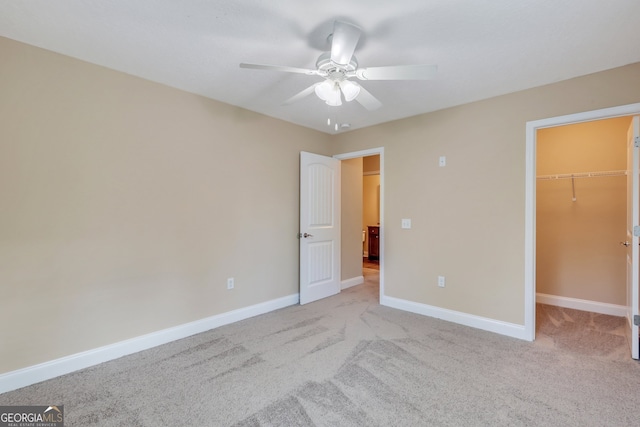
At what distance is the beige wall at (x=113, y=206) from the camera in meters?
2.04

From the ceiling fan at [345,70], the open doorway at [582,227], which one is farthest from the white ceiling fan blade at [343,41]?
the open doorway at [582,227]

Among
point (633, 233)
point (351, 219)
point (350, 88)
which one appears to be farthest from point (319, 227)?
point (633, 233)

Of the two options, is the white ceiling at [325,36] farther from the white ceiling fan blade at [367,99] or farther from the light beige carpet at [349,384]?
the light beige carpet at [349,384]

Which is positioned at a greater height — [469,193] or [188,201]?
[469,193]

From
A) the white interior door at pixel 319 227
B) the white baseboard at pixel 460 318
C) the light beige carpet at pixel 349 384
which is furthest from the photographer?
the white interior door at pixel 319 227

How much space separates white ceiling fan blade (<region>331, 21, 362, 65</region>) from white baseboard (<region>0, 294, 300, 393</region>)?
2709 millimetres

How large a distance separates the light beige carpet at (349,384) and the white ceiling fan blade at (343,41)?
2147 millimetres

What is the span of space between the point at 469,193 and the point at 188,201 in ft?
9.57

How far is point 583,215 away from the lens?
3.56 metres

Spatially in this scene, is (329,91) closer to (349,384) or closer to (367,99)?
(367,99)

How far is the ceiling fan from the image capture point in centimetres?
166

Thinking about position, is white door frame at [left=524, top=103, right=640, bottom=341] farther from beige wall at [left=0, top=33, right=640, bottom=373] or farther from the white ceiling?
the white ceiling

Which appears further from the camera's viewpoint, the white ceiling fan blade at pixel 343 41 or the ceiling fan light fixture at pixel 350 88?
the ceiling fan light fixture at pixel 350 88

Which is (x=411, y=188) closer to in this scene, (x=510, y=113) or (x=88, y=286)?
(x=510, y=113)
